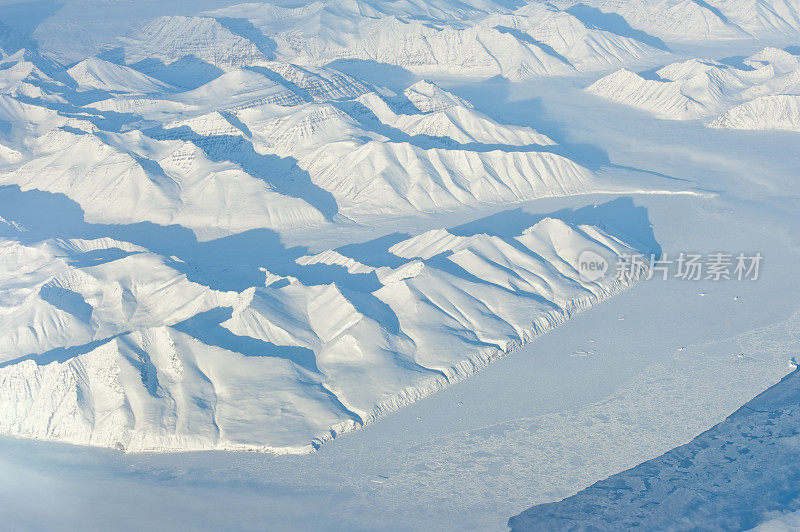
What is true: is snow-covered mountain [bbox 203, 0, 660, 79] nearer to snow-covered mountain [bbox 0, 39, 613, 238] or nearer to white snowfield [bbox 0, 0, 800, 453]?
white snowfield [bbox 0, 0, 800, 453]

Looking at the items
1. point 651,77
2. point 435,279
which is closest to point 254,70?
point 651,77

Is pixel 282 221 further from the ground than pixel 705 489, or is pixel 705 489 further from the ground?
pixel 705 489

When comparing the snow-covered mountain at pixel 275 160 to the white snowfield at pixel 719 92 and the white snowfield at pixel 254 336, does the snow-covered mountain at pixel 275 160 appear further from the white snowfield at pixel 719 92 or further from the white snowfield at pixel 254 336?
the white snowfield at pixel 719 92

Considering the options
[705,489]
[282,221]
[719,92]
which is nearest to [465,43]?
[719,92]

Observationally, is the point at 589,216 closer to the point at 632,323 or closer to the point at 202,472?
the point at 632,323

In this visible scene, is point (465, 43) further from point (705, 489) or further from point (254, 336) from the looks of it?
point (705, 489)

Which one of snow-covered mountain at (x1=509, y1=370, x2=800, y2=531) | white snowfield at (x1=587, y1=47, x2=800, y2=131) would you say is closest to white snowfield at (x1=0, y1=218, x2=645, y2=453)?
snow-covered mountain at (x1=509, y1=370, x2=800, y2=531)
